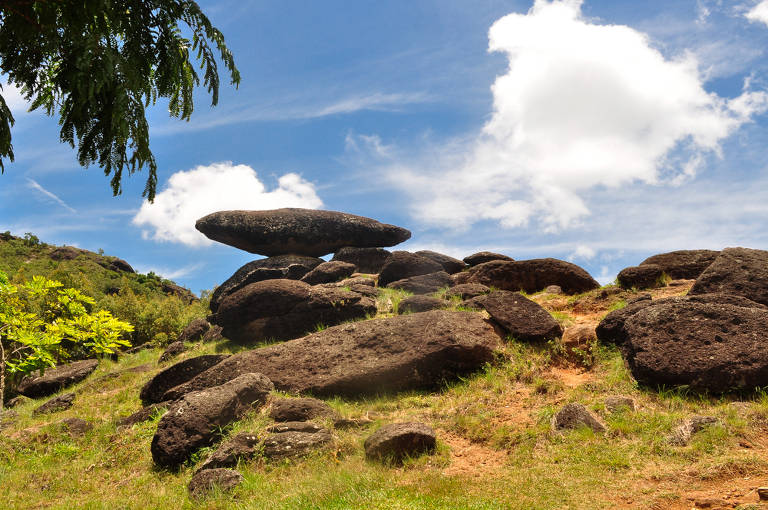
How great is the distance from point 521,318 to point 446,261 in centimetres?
1081

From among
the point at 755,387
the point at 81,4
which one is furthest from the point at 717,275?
the point at 81,4

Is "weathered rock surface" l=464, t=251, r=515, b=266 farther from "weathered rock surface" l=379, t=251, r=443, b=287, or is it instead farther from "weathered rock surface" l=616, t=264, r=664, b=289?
"weathered rock surface" l=616, t=264, r=664, b=289

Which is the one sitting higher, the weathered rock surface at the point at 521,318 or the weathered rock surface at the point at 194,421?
the weathered rock surface at the point at 521,318

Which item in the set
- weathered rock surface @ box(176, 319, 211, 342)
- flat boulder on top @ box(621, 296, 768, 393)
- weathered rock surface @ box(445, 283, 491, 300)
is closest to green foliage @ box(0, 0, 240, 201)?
flat boulder on top @ box(621, 296, 768, 393)

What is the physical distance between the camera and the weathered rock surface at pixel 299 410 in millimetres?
10734

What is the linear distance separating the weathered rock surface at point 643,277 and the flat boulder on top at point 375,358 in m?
6.06

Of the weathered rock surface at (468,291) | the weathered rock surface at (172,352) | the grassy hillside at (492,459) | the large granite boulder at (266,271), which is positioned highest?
the large granite boulder at (266,271)

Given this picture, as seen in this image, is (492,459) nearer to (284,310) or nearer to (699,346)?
(699,346)

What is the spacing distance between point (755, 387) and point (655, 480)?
11.5 ft

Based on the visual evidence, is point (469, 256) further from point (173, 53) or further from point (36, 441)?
point (173, 53)

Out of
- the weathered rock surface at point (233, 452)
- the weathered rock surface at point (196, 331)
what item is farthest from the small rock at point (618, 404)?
the weathered rock surface at point (196, 331)

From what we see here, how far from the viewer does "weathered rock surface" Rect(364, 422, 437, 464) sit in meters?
8.64

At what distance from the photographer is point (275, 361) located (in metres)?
13.7

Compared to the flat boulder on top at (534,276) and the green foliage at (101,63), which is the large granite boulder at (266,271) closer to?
the flat boulder on top at (534,276)
